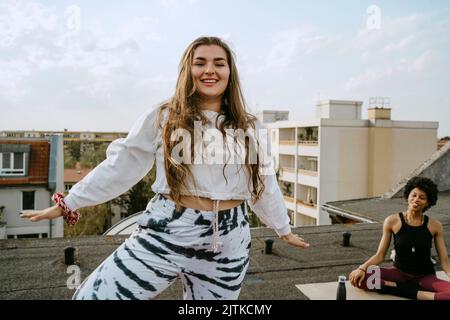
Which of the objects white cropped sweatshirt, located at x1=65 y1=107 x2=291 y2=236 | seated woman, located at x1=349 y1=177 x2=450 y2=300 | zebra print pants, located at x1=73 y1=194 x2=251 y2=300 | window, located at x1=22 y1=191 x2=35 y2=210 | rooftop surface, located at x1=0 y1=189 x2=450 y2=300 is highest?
white cropped sweatshirt, located at x1=65 y1=107 x2=291 y2=236

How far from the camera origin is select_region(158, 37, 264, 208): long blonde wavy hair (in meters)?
1.32

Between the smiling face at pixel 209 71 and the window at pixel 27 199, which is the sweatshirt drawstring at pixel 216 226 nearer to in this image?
the smiling face at pixel 209 71

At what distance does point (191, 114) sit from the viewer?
1.38 m

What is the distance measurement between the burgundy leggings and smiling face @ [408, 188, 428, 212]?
0.43 meters

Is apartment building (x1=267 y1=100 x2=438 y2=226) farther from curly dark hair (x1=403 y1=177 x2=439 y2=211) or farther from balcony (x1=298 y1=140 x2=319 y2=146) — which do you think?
curly dark hair (x1=403 y1=177 x2=439 y2=211)

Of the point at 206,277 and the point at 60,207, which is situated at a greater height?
the point at 60,207

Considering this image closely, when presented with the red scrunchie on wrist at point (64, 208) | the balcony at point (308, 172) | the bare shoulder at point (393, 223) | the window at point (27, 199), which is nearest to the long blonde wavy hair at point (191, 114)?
the red scrunchie on wrist at point (64, 208)

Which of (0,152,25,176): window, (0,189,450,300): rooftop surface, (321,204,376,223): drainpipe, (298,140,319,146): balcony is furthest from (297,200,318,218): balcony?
(0,189,450,300): rooftop surface

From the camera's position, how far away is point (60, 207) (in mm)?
1409

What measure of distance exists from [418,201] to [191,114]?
1.90 m

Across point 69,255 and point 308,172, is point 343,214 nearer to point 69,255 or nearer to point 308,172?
point 69,255
